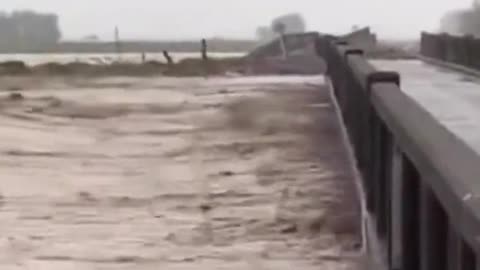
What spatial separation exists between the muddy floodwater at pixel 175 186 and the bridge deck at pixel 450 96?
5.96ft

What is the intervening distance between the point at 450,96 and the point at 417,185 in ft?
67.5

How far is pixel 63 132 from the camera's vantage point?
84.9 ft

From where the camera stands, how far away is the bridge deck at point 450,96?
1917 cm

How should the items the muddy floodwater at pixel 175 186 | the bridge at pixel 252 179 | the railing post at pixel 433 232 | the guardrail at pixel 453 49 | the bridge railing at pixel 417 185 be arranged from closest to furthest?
the bridge railing at pixel 417 185 → the railing post at pixel 433 232 → the bridge at pixel 252 179 → the muddy floodwater at pixel 175 186 → the guardrail at pixel 453 49

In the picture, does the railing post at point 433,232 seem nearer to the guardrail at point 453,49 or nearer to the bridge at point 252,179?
the bridge at point 252,179

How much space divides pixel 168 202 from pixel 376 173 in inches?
254

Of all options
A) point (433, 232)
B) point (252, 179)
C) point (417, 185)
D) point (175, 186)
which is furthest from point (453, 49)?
point (433, 232)

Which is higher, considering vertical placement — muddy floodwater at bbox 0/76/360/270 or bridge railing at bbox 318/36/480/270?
bridge railing at bbox 318/36/480/270

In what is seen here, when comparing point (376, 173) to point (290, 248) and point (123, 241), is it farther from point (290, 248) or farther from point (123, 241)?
point (123, 241)

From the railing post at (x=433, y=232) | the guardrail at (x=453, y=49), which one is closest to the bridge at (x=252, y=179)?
the railing post at (x=433, y=232)

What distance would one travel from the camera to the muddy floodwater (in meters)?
11.9

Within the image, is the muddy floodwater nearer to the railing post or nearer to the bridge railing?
the bridge railing

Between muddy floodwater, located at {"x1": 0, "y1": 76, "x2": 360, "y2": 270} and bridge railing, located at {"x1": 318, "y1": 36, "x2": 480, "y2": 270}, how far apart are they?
1.89 meters

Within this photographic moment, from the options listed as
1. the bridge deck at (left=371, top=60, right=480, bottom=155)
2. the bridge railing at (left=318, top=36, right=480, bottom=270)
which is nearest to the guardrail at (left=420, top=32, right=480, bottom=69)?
the bridge deck at (left=371, top=60, right=480, bottom=155)
